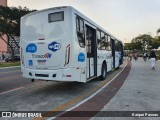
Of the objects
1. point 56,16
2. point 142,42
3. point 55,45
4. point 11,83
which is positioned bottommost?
point 11,83

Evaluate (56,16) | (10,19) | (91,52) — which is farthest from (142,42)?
(56,16)

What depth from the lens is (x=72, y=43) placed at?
25.6 ft

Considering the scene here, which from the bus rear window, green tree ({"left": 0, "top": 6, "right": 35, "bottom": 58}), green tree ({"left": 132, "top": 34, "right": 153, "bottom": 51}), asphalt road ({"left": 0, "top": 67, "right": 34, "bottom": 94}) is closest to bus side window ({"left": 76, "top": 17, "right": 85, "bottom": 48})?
the bus rear window

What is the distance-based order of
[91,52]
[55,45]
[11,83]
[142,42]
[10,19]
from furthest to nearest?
1. [142,42]
2. [10,19]
3. [11,83]
4. [91,52]
5. [55,45]

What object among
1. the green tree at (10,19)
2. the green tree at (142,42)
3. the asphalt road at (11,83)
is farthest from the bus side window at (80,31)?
the green tree at (142,42)

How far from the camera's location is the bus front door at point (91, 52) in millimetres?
9500

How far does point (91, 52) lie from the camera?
33.0ft

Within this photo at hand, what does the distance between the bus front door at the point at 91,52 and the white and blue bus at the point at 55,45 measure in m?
0.37

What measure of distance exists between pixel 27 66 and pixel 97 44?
150 inches

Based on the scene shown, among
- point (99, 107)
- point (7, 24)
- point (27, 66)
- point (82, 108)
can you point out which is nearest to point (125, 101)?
point (99, 107)

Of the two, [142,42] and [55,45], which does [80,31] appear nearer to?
[55,45]

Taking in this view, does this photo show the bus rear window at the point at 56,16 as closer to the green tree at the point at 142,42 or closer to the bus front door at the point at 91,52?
the bus front door at the point at 91,52

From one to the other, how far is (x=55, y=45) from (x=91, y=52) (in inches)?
100.0

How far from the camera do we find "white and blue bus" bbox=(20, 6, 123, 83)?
782 centimetres
